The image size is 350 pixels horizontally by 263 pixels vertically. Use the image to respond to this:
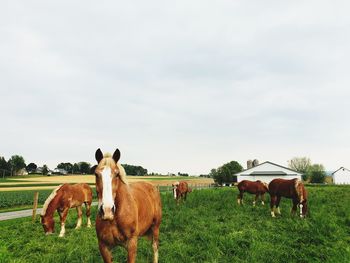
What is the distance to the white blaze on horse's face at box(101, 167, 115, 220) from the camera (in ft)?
11.8

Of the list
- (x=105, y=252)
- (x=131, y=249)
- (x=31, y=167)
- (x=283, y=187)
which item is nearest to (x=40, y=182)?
(x=283, y=187)

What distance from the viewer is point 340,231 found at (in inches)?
361

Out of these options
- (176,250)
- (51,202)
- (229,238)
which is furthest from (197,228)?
(51,202)

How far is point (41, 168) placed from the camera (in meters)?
132

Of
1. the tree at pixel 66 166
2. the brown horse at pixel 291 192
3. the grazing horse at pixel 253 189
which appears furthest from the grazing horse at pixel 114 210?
the tree at pixel 66 166

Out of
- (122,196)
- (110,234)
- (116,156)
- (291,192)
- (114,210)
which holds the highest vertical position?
(116,156)

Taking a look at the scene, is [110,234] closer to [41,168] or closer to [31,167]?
[41,168]

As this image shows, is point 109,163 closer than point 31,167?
Yes

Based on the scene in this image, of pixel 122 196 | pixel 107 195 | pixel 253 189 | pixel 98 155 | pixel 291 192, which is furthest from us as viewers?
pixel 253 189

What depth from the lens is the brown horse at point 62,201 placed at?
10.0 meters

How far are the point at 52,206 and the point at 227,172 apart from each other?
61238 mm

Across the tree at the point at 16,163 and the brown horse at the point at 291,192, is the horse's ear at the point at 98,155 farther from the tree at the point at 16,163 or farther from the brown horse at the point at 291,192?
the tree at the point at 16,163

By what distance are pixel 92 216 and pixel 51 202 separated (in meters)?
4.64

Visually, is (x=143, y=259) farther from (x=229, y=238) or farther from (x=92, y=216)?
(x=92, y=216)
